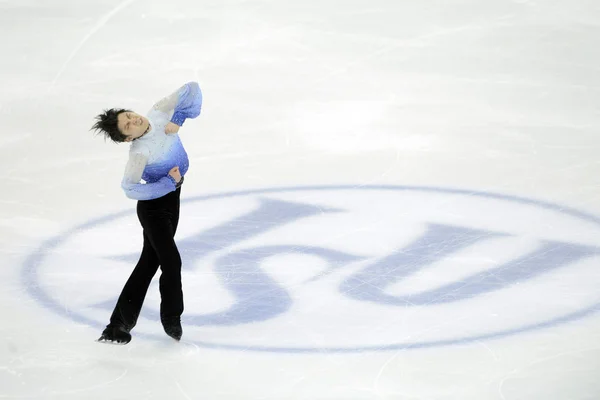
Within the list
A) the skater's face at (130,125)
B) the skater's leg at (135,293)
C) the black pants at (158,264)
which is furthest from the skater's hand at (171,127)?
the skater's leg at (135,293)

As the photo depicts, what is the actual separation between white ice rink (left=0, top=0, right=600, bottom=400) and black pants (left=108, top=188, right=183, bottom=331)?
0.55 ft

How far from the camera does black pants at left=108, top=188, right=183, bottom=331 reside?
5523mm

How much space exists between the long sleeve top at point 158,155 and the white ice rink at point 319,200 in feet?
2.50

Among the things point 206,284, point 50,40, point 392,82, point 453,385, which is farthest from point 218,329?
point 50,40

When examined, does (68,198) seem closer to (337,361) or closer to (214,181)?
(214,181)

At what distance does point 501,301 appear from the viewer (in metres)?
6.19

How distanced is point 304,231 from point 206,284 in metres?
1.09


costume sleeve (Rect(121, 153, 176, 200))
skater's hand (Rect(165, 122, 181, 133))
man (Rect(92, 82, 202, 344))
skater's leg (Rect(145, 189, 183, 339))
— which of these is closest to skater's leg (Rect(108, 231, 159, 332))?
man (Rect(92, 82, 202, 344))

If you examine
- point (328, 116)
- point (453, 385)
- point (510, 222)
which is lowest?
point (453, 385)

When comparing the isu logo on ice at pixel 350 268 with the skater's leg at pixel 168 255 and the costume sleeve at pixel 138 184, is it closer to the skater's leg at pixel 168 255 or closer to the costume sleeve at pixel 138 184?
the skater's leg at pixel 168 255

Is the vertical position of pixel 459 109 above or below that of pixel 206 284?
above

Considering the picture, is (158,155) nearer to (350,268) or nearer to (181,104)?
(181,104)

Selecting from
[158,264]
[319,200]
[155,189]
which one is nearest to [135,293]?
[158,264]

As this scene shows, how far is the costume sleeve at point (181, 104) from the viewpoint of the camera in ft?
18.4
